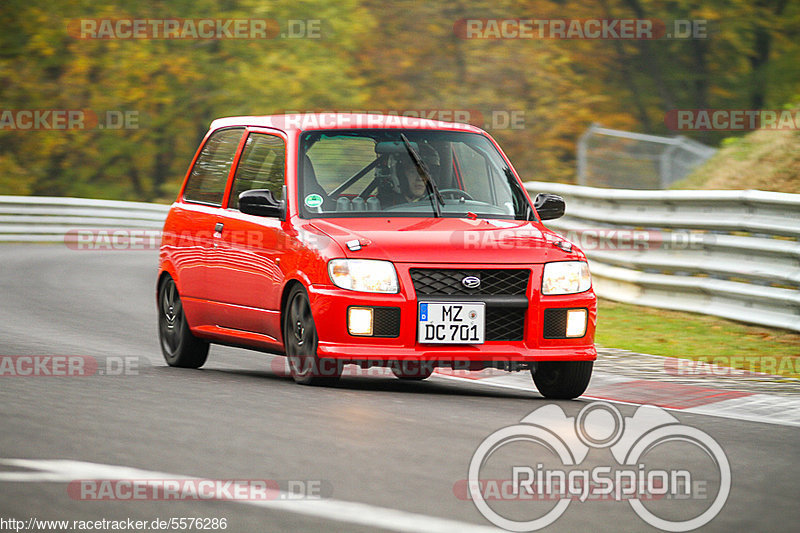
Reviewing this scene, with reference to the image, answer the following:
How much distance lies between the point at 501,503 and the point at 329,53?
46.0 meters

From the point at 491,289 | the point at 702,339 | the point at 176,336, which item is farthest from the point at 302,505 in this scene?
the point at 702,339

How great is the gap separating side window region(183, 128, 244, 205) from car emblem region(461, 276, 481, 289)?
2.70 metres

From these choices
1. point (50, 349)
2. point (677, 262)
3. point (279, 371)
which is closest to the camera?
point (279, 371)

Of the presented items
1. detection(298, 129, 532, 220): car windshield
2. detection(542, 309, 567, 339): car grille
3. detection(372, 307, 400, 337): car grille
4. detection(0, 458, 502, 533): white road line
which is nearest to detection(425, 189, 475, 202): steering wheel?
detection(298, 129, 532, 220): car windshield

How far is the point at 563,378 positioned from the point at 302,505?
13.5 ft

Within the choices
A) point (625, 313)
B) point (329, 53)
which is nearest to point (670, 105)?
point (329, 53)

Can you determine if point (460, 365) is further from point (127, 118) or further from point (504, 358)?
point (127, 118)

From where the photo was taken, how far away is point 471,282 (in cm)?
946

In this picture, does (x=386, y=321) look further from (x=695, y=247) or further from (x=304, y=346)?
(x=695, y=247)

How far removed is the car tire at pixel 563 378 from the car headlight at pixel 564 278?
1.67 feet

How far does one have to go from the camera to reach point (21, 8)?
46562mm

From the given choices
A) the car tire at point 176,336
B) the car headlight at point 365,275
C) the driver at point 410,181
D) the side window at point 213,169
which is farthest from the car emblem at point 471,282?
the car tire at point 176,336

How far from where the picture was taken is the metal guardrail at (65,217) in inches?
1369

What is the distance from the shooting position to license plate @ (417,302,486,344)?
9391 mm
